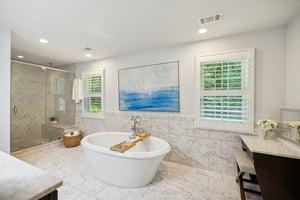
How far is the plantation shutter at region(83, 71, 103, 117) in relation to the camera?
3941mm

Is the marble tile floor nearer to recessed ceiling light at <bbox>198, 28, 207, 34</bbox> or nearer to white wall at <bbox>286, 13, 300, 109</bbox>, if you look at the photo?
white wall at <bbox>286, 13, 300, 109</bbox>

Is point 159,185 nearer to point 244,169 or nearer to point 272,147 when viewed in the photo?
point 244,169

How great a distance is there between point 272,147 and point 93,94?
400 cm

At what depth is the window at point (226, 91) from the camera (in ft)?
7.70

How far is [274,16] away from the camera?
6.32ft

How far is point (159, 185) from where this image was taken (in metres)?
2.21

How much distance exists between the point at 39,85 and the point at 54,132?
147cm

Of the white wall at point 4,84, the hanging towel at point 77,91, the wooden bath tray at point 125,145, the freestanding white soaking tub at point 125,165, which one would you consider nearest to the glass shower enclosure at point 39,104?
the hanging towel at point 77,91

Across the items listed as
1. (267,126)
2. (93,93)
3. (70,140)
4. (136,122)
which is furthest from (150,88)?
(70,140)

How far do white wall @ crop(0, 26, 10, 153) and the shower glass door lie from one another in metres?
1.56

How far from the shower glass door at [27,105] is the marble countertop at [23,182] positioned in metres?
3.38

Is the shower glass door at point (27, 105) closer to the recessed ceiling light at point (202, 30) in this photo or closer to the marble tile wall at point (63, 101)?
the marble tile wall at point (63, 101)

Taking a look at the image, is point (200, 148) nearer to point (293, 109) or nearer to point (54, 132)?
point (293, 109)

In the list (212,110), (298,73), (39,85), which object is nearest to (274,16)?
(298,73)
